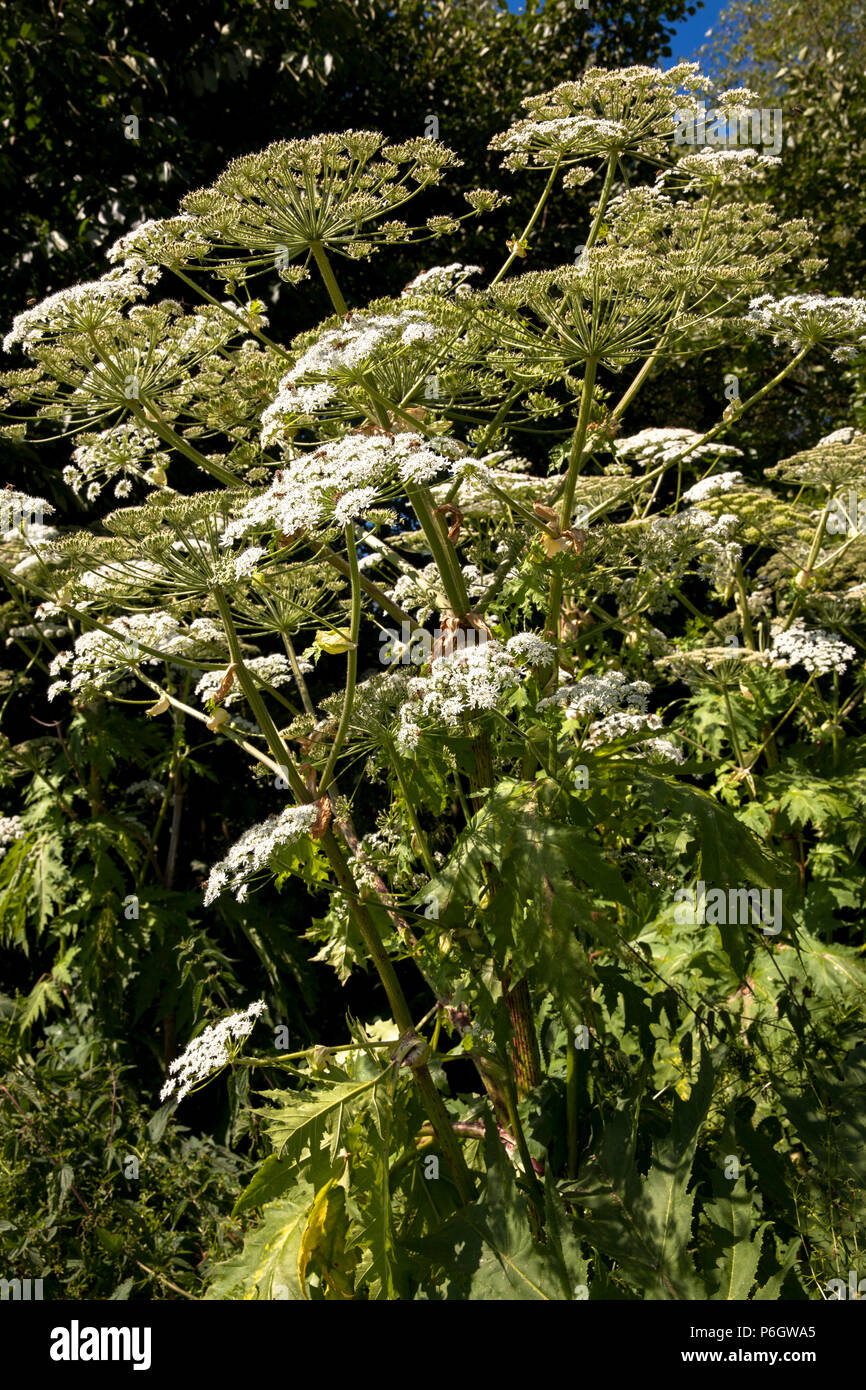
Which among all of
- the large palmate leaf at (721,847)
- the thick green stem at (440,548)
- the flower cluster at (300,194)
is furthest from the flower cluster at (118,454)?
the large palmate leaf at (721,847)

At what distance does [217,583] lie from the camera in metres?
2.64

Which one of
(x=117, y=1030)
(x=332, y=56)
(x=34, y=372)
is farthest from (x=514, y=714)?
(x=332, y=56)

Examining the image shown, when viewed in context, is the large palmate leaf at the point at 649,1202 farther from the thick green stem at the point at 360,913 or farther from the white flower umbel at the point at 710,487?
the white flower umbel at the point at 710,487

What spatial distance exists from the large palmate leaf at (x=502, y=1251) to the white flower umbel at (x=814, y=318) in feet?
9.62

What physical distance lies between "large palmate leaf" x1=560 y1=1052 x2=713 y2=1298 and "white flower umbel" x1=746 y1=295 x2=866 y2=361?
267 cm

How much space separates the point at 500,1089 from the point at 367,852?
0.83m

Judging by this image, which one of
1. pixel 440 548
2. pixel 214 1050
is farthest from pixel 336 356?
pixel 214 1050

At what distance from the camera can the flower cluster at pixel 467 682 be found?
2494 mm

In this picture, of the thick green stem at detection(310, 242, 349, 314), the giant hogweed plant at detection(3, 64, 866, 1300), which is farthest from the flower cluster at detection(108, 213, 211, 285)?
the thick green stem at detection(310, 242, 349, 314)

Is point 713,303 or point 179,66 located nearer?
point 713,303

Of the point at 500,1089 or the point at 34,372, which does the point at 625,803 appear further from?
the point at 34,372

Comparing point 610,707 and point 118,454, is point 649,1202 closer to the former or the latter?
point 610,707

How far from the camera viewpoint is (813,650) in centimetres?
450

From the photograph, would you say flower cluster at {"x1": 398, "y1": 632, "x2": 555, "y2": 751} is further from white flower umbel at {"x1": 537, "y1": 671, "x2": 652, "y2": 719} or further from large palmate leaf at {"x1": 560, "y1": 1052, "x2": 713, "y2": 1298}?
large palmate leaf at {"x1": 560, "y1": 1052, "x2": 713, "y2": 1298}
